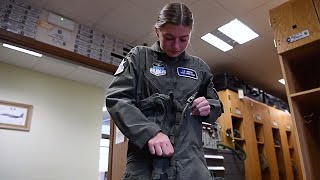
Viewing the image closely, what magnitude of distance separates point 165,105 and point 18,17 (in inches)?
96.1

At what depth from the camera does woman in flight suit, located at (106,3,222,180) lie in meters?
0.76

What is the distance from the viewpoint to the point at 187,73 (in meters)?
0.99

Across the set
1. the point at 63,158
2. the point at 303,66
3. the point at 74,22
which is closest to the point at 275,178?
the point at 303,66

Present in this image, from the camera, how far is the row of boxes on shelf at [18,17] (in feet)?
8.38

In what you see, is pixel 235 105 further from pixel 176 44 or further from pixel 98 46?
pixel 176 44

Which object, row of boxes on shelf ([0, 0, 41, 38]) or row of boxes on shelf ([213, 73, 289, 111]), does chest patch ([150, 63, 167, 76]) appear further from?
row of boxes on shelf ([213, 73, 289, 111])

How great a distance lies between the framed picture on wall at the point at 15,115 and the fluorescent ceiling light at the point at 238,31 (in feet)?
10.5

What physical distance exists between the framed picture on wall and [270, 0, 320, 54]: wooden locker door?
379 centimetres

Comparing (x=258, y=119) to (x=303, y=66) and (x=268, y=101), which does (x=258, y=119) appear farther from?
(x=303, y=66)

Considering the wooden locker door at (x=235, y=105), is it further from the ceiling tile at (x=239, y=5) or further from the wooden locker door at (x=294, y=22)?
the wooden locker door at (x=294, y=22)

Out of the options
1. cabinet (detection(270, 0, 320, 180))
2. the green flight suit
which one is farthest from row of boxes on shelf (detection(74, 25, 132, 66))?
the green flight suit

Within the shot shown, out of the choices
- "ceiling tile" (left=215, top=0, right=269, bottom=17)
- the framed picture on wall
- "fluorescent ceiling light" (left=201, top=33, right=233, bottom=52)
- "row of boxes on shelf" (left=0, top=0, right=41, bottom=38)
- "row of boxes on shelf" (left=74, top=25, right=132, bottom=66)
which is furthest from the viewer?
the framed picture on wall

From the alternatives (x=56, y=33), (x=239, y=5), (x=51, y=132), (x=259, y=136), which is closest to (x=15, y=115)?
(x=51, y=132)

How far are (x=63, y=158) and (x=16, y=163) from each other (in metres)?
0.71
